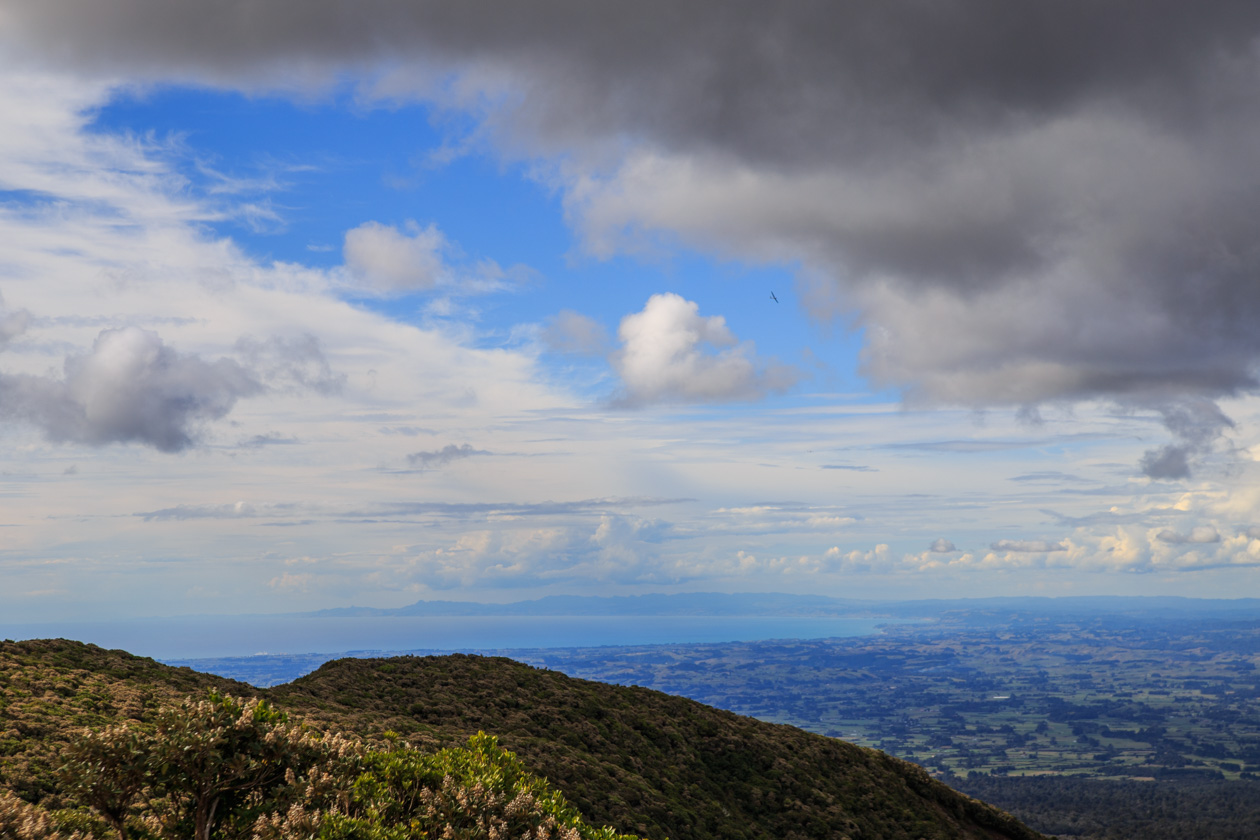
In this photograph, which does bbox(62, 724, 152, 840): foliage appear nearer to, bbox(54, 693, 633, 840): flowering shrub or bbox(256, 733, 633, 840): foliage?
bbox(54, 693, 633, 840): flowering shrub

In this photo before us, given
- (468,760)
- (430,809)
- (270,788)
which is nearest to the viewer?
(270,788)

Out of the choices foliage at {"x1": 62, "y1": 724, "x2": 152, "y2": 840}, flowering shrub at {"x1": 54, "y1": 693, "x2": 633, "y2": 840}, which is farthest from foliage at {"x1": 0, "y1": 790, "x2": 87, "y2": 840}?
foliage at {"x1": 62, "y1": 724, "x2": 152, "y2": 840}

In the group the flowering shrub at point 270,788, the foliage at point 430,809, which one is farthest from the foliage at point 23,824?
the foliage at point 430,809

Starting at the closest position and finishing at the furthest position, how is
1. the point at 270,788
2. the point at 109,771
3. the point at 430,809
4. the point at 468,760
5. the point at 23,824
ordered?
the point at 23,824, the point at 109,771, the point at 270,788, the point at 430,809, the point at 468,760

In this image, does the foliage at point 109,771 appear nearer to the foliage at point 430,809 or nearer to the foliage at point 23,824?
the foliage at point 23,824

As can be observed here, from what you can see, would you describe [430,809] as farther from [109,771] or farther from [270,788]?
[109,771]

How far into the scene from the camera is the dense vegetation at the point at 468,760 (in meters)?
17.2

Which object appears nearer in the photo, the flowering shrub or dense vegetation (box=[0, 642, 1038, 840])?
the flowering shrub

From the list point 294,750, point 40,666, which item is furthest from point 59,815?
point 40,666

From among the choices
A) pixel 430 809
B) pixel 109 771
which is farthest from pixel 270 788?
pixel 430 809

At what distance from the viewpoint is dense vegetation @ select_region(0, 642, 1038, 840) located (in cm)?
1722

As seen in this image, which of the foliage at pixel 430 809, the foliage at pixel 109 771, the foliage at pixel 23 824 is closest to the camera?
the foliage at pixel 23 824

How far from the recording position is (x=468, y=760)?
67.8 feet

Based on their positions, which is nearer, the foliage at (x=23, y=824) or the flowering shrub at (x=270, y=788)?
the foliage at (x=23, y=824)
